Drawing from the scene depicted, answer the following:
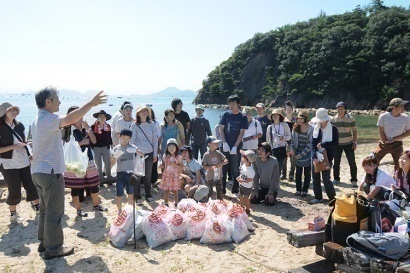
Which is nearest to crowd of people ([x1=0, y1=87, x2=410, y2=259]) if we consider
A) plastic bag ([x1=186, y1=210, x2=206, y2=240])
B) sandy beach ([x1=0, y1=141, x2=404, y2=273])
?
sandy beach ([x1=0, y1=141, x2=404, y2=273])

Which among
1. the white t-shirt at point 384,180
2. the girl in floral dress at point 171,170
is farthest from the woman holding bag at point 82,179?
the white t-shirt at point 384,180

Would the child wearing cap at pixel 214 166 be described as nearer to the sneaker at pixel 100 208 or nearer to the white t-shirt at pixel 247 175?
the white t-shirt at pixel 247 175

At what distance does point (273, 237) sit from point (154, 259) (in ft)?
6.37

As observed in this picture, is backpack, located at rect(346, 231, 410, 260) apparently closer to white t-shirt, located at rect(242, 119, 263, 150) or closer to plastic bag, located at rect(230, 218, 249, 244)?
plastic bag, located at rect(230, 218, 249, 244)

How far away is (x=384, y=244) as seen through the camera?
10.8 feet

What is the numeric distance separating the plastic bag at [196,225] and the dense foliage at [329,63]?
5390 centimetres

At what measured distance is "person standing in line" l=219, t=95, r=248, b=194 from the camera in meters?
7.41

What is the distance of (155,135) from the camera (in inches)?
286

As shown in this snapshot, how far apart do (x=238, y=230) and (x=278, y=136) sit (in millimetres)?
3589

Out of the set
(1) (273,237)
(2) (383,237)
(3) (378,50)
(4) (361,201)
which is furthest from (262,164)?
(3) (378,50)

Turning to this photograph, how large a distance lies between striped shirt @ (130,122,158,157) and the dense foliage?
52694 millimetres

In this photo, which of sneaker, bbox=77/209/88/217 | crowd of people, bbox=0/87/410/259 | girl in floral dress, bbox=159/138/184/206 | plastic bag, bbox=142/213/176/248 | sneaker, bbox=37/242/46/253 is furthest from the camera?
girl in floral dress, bbox=159/138/184/206

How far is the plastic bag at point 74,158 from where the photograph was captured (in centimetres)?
610

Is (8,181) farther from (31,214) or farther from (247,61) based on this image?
(247,61)
